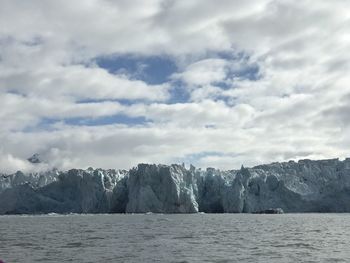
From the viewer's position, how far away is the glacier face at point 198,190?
9162cm

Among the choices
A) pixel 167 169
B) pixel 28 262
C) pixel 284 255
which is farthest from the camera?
pixel 167 169

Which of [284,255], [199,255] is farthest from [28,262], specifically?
[284,255]

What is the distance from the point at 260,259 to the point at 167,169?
65.7m

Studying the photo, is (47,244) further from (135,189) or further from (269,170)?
(269,170)

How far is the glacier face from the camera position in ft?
301

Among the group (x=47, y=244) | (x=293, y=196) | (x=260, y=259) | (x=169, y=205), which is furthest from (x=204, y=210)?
(x=260, y=259)

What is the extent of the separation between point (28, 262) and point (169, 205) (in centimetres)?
7052

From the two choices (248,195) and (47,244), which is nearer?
(47,244)

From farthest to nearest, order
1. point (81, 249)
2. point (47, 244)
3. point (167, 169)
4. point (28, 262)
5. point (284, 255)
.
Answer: point (167, 169) < point (47, 244) < point (81, 249) < point (284, 255) < point (28, 262)

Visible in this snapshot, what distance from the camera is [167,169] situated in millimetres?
90000

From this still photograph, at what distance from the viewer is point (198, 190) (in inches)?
3871

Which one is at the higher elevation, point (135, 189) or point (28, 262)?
point (135, 189)

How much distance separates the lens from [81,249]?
95.8ft

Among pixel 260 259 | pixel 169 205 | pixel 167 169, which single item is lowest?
pixel 260 259
